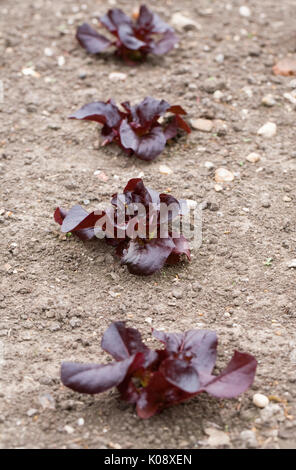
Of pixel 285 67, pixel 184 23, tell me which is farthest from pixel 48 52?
pixel 285 67

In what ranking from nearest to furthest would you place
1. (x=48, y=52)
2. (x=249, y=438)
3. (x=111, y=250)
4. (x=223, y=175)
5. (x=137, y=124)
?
(x=249, y=438), (x=111, y=250), (x=223, y=175), (x=137, y=124), (x=48, y=52)

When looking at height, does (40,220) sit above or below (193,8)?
below

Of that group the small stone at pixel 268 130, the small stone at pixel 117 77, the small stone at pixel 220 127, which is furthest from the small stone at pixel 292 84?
the small stone at pixel 117 77

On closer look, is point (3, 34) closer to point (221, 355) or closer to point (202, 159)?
point (202, 159)

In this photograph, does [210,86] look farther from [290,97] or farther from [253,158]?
[253,158]

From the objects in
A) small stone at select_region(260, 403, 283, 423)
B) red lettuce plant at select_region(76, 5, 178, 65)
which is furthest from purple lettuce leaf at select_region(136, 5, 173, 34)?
small stone at select_region(260, 403, 283, 423)

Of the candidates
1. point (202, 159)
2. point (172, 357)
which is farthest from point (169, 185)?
point (172, 357)
